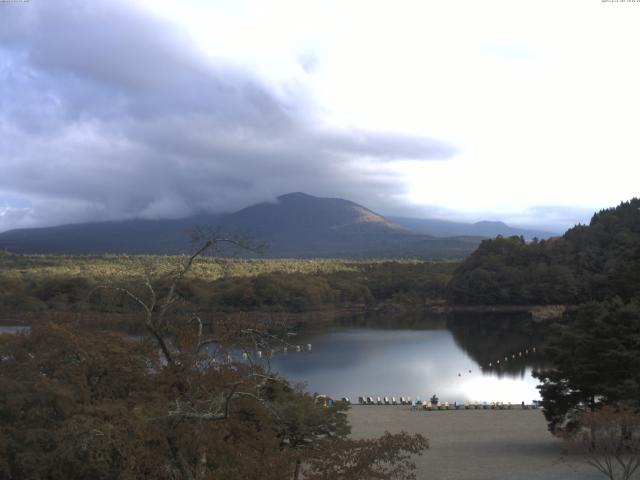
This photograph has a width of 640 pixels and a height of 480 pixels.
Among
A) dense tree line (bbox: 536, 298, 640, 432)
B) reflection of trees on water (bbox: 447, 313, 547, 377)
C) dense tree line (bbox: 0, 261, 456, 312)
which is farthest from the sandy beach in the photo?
dense tree line (bbox: 0, 261, 456, 312)

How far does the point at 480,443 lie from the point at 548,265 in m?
48.2

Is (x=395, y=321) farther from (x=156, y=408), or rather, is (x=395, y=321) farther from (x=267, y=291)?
(x=156, y=408)

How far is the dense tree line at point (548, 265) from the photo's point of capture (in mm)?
55031

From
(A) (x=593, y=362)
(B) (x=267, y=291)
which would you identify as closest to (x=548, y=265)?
(B) (x=267, y=291)

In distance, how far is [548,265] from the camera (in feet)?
195

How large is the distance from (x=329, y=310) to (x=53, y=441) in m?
49.8

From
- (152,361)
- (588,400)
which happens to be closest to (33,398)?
(152,361)

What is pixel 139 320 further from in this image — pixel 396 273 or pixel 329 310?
pixel 396 273

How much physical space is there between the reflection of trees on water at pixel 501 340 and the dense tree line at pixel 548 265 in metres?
4.50

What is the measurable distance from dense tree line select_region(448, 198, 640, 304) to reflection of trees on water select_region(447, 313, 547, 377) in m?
4.50

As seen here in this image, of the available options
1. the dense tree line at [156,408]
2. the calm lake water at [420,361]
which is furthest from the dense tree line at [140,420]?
the calm lake water at [420,361]

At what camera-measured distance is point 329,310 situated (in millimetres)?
56750

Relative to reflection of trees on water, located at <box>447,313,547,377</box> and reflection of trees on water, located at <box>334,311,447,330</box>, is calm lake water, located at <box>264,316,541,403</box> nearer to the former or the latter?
reflection of trees on water, located at <box>447,313,547,377</box>

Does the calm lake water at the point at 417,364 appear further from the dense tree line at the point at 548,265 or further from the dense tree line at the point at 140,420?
the dense tree line at the point at 140,420
